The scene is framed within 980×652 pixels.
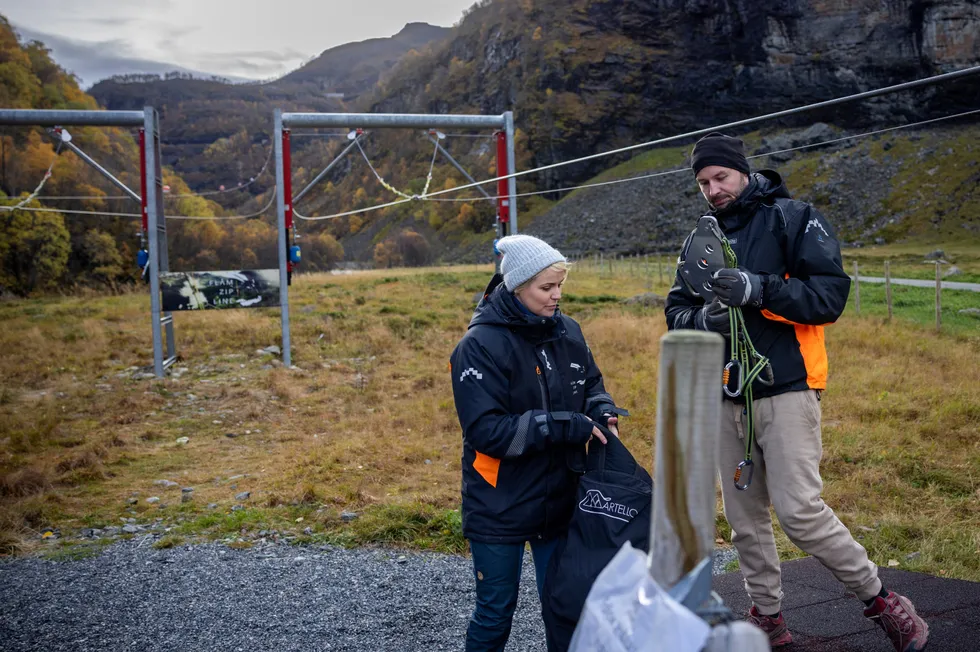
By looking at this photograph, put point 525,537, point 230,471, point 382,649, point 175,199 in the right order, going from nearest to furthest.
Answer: point 525,537
point 382,649
point 230,471
point 175,199

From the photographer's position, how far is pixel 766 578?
3.06m

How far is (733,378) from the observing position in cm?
293

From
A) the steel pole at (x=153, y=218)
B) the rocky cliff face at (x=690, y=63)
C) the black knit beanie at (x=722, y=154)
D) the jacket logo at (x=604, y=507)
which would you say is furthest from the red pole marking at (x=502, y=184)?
the rocky cliff face at (x=690, y=63)

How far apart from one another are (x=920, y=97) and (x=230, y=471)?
9151cm

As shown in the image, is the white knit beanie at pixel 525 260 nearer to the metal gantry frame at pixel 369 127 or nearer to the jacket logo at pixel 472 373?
the jacket logo at pixel 472 373

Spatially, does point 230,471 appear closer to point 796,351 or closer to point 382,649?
point 382,649

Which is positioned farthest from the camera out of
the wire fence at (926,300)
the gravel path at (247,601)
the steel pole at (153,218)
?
the wire fence at (926,300)

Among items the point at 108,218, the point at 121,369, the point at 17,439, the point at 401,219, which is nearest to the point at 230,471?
the point at 17,439

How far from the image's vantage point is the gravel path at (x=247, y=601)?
11.8ft

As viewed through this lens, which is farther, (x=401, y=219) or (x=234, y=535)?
(x=401, y=219)

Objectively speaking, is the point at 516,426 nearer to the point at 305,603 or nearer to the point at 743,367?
the point at 743,367

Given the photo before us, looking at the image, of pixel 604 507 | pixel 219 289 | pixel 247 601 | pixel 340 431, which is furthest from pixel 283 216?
pixel 604 507

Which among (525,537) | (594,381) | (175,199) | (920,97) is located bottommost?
(525,537)

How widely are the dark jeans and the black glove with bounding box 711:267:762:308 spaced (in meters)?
1.15
